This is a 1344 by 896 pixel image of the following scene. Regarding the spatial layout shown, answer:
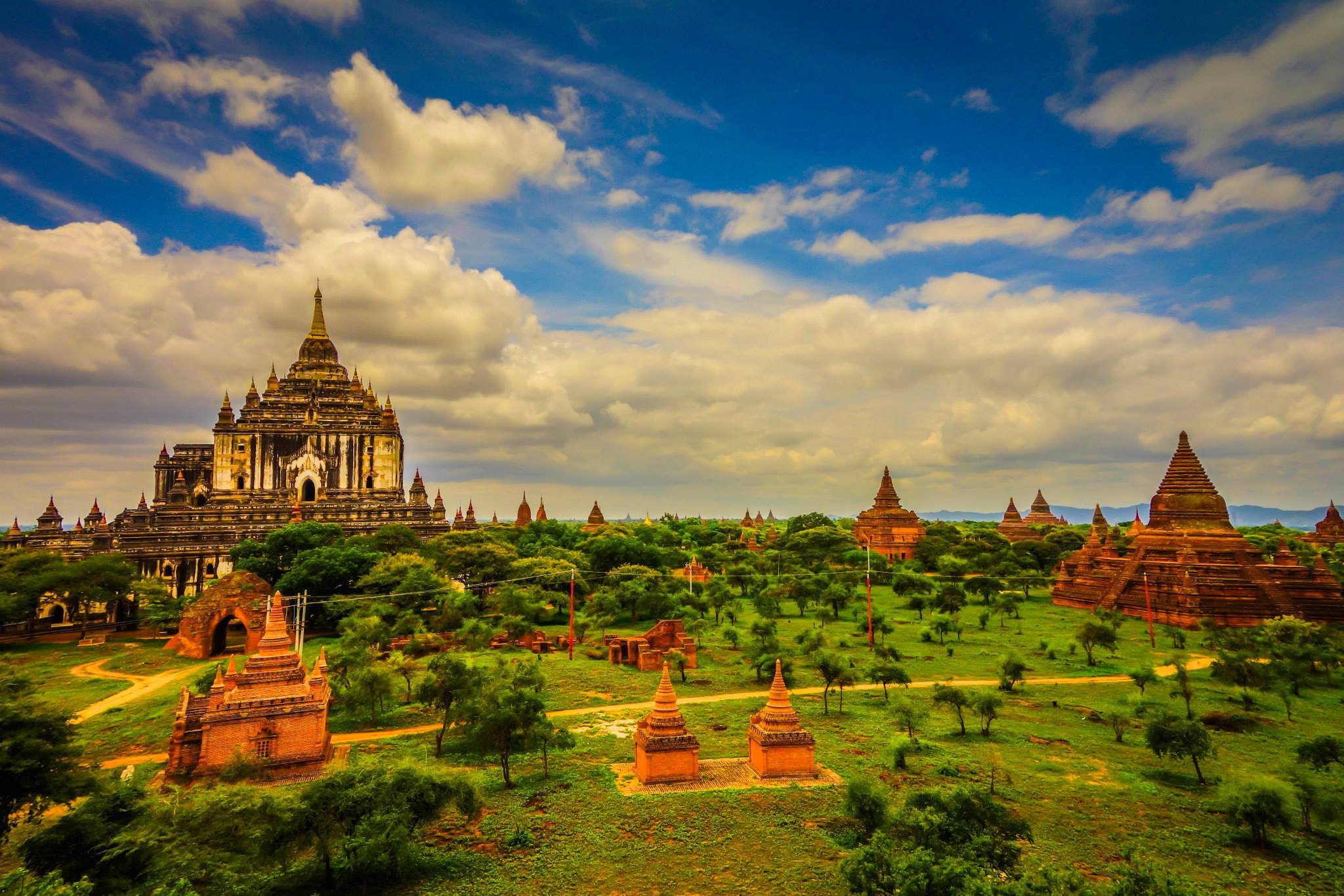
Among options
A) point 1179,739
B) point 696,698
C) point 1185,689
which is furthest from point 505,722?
point 1185,689

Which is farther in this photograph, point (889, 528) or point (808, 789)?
point (889, 528)

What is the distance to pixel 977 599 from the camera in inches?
2387

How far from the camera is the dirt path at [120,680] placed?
28391mm

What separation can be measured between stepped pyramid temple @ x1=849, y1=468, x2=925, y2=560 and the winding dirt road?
4728cm

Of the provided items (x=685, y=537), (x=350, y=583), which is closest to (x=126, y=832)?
(x=350, y=583)

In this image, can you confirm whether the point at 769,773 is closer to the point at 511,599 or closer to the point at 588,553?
the point at 511,599

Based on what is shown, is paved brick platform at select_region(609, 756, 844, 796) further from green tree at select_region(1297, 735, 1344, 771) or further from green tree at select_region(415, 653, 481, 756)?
green tree at select_region(1297, 735, 1344, 771)

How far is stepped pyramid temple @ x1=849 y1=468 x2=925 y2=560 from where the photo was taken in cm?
8725

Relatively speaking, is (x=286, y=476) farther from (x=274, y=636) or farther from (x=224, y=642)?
(x=274, y=636)

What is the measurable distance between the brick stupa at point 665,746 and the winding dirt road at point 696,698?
298 inches

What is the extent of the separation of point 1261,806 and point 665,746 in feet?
48.2

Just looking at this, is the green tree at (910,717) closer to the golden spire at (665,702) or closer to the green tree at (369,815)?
the golden spire at (665,702)

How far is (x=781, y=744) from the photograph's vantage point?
842 inches

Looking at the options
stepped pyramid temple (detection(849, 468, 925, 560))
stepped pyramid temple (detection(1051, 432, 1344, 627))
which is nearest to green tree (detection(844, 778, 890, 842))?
stepped pyramid temple (detection(1051, 432, 1344, 627))
